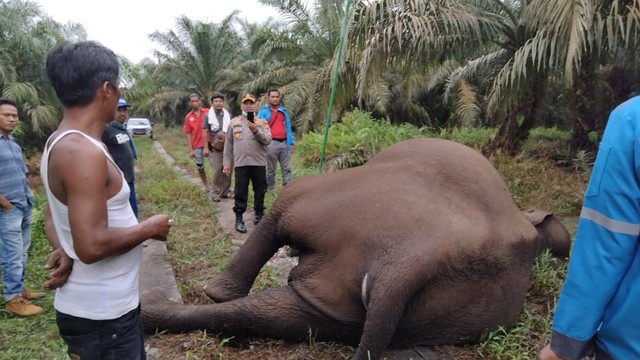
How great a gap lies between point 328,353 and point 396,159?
1.22 m

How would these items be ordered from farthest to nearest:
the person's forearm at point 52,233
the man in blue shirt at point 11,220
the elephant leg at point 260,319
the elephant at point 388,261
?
the man in blue shirt at point 11,220 → the elephant leg at point 260,319 → the elephant at point 388,261 → the person's forearm at point 52,233

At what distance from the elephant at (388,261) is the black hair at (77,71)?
151 cm

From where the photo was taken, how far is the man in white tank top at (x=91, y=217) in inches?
56.2

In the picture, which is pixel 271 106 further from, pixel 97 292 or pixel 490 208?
pixel 97 292

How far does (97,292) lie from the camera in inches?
62.0

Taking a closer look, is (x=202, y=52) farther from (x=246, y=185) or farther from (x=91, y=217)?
(x=91, y=217)

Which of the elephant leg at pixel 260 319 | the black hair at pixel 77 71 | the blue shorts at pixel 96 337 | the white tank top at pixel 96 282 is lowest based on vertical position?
the elephant leg at pixel 260 319

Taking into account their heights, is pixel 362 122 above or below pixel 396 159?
below

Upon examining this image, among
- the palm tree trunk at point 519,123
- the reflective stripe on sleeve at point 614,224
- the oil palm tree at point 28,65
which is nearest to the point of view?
the reflective stripe on sleeve at point 614,224

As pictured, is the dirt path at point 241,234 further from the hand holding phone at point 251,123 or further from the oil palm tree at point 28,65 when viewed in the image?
the oil palm tree at point 28,65

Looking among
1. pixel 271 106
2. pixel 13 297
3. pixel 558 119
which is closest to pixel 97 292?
pixel 13 297

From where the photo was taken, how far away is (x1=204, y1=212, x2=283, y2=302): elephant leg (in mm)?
3004

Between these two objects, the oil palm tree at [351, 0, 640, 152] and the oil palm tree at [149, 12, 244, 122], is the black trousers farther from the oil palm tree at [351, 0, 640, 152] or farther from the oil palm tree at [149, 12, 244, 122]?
the oil palm tree at [149, 12, 244, 122]

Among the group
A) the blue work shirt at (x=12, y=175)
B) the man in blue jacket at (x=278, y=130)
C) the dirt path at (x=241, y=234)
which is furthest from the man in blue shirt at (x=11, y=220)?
the man in blue jacket at (x=278, y=130)
